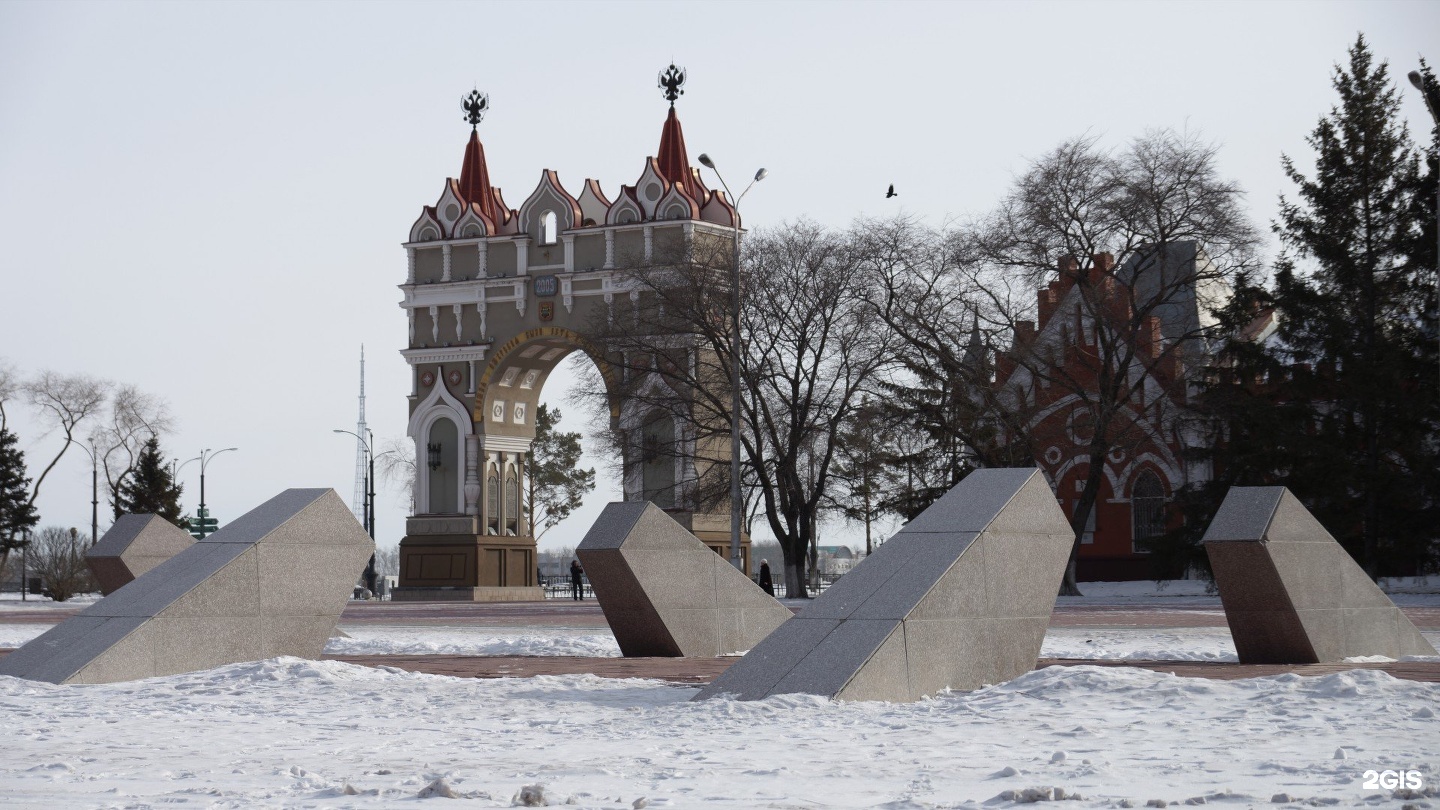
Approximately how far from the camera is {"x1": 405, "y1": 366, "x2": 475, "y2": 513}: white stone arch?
52.8 meters

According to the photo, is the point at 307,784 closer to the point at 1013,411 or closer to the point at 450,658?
the point at 450,658

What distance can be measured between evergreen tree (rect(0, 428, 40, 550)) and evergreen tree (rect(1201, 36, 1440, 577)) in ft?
138

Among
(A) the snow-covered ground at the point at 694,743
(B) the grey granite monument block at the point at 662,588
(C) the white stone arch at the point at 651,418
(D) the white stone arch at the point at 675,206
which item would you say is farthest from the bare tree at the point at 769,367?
(A) the snow-covered ground at the point at 694,743

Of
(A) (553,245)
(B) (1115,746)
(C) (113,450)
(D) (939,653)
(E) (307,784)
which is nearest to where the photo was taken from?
(E) (307,784)

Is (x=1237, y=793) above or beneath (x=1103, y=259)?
beneath

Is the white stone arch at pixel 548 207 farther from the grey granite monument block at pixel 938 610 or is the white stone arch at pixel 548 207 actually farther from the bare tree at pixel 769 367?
the grey granite monument block at pixel 938 610

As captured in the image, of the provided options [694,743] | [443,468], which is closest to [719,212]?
[443,468]

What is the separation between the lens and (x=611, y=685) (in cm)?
1212

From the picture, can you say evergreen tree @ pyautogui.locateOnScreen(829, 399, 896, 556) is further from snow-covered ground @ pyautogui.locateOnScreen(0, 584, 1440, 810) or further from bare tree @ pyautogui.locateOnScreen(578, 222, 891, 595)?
snow-covered ground @ pyautogui.locateOnScreen(0, 584, 1440, 810)

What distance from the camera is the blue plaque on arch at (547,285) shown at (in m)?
52.1

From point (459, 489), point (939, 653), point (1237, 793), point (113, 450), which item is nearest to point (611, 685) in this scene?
point (939, 653)

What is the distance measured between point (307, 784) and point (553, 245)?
46309mm

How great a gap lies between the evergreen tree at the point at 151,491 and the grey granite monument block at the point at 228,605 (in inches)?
1867

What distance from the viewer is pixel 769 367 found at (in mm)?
40688
